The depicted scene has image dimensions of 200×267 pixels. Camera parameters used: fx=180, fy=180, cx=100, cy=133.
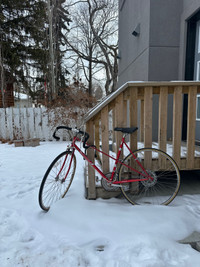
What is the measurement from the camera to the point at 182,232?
1.57 meters

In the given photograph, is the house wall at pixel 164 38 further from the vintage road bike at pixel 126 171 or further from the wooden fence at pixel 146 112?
the vintage road bike at pixel 126 171

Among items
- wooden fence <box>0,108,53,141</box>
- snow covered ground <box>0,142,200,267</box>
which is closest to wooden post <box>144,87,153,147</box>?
snow covered ground <box>0,142,200,267</box>

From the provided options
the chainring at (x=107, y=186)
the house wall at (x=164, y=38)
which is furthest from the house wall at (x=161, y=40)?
the chainring at (x=107, y=186)

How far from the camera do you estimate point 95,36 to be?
14.8 m

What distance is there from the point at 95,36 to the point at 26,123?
1110 centimetres

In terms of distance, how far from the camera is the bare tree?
47.2 ft

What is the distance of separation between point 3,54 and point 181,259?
40.1 ft

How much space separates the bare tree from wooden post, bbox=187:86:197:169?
14186 mm

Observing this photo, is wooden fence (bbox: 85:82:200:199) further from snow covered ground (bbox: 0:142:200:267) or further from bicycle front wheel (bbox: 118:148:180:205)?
snow covered ground (bbox: 0:142:200:267)

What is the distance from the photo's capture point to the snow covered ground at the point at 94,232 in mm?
1309

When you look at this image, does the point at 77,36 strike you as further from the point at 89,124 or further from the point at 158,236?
the point at 158,236

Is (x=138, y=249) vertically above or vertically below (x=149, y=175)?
below

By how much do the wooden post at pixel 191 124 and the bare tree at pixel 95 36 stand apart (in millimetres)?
14186

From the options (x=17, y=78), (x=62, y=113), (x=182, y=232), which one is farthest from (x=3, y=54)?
(x=182, y=232)
